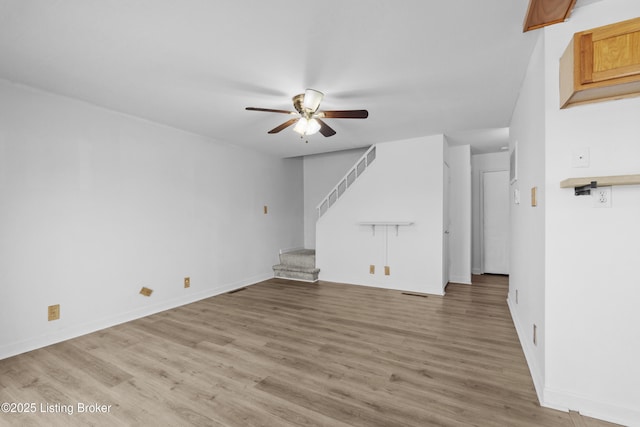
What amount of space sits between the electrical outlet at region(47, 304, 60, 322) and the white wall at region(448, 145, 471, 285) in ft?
17.6

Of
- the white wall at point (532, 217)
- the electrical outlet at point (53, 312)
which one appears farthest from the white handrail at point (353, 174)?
the electrical outlet at point (53, 312)

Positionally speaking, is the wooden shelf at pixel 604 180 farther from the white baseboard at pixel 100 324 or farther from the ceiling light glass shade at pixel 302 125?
the white baseboard at pixel 100 324

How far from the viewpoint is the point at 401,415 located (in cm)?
170

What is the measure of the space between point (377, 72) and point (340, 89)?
42 centimetres

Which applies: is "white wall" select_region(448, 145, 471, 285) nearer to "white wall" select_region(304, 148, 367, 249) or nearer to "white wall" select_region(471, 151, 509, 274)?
"white wall" select_region(471, 151, 509, 274)

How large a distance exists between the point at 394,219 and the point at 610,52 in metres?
3.35

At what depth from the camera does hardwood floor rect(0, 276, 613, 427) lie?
1720 mm

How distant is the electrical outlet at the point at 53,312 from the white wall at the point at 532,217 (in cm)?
405

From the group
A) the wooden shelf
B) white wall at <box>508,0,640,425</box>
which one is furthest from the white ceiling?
the wooden shelf

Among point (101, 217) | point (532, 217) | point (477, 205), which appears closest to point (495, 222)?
point (477, 205)

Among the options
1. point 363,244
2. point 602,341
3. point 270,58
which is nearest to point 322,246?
point 363,244

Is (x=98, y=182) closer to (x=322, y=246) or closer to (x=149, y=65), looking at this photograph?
(x=149, y=65)

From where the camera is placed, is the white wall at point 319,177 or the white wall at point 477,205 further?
the white wall at point 319,177

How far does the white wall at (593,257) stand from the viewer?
1555 mm
